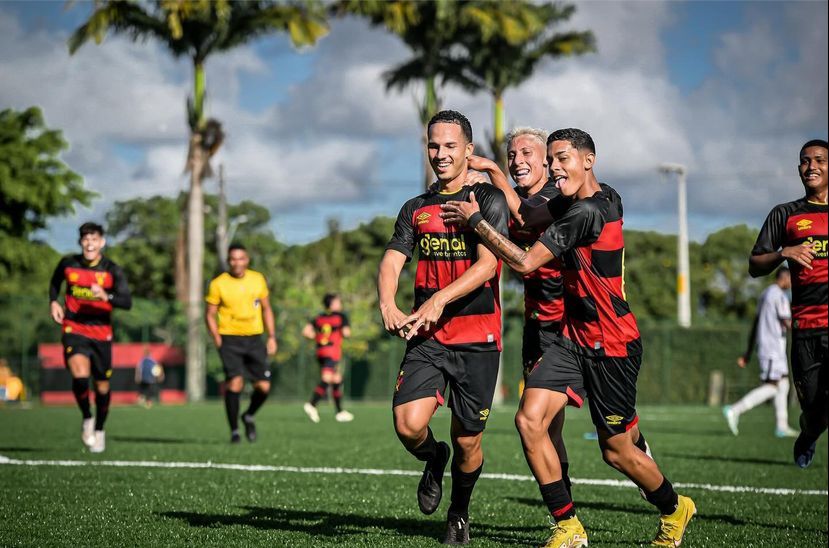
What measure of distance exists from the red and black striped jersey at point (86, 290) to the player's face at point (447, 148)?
6035 mm

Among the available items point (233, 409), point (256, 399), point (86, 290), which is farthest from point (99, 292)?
point (256, 399)

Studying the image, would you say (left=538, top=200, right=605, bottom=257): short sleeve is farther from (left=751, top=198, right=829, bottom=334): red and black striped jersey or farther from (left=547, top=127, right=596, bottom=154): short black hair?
(left=751, top=198, right=829, bottom=334): red and black striped jersey

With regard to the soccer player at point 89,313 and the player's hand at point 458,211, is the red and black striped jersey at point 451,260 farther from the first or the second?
the soccer player at point 89,313

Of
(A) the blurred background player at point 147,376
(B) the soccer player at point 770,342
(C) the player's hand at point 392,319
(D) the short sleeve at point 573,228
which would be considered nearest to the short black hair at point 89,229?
(C) the player's hand at point 392,319

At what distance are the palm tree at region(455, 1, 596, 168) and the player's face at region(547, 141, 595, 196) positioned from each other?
27453 millimetres

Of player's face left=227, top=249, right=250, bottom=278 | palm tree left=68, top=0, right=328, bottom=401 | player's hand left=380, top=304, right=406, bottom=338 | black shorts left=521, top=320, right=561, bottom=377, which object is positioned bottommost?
black shorts left=521, top=320, right=561, bottom=377

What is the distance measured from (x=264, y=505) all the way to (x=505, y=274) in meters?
30.3

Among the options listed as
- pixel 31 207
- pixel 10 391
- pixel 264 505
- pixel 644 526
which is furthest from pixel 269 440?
pixel 31 207

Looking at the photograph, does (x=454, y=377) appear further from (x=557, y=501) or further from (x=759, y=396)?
(x=759, y=396)

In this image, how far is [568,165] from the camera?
5703 mm

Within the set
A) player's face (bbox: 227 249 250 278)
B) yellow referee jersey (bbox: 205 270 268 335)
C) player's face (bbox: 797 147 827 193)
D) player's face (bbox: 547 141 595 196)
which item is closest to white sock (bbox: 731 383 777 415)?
yellow referee jersey (bbox: 205 270 268 335)

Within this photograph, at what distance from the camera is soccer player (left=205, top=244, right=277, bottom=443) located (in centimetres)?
1263

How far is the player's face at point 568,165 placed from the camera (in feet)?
18.7

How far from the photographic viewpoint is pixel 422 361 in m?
5.96
